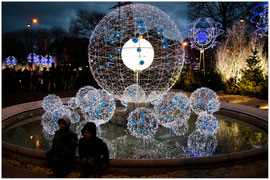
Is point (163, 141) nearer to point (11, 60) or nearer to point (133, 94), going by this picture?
point (133, 94)

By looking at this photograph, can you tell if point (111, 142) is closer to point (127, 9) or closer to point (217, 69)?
point (127, 9)

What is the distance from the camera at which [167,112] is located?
5281 mm

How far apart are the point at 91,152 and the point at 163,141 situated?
2120mm

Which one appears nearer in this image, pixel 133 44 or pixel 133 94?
pixel 133 44

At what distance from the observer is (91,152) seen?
3.55 metres

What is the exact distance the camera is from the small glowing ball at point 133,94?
6051 millimetres

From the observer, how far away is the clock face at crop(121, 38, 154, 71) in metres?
5.16

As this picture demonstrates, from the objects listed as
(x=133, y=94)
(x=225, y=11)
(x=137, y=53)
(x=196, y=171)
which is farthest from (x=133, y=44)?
(x=225, y=11)

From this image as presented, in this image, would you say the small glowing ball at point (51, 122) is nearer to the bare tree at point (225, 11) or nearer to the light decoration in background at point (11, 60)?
the bare tree at point (225, 11)

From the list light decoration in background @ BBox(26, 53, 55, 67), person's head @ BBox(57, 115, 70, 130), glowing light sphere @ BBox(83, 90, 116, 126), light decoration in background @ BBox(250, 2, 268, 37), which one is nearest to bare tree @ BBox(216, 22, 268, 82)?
light decoration in background @ BBox(250, 2, 268, 37)

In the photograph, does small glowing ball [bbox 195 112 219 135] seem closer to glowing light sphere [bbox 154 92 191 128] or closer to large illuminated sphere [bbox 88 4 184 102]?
glowing light sphere [bbox 154 92 191 128]

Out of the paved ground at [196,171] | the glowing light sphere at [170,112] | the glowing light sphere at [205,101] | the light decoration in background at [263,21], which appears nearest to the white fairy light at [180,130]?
the glowing light sphere at [170,112]

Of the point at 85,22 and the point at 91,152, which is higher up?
the point at 85,22

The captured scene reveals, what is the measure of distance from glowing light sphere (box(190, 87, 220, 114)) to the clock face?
2.27 meters
